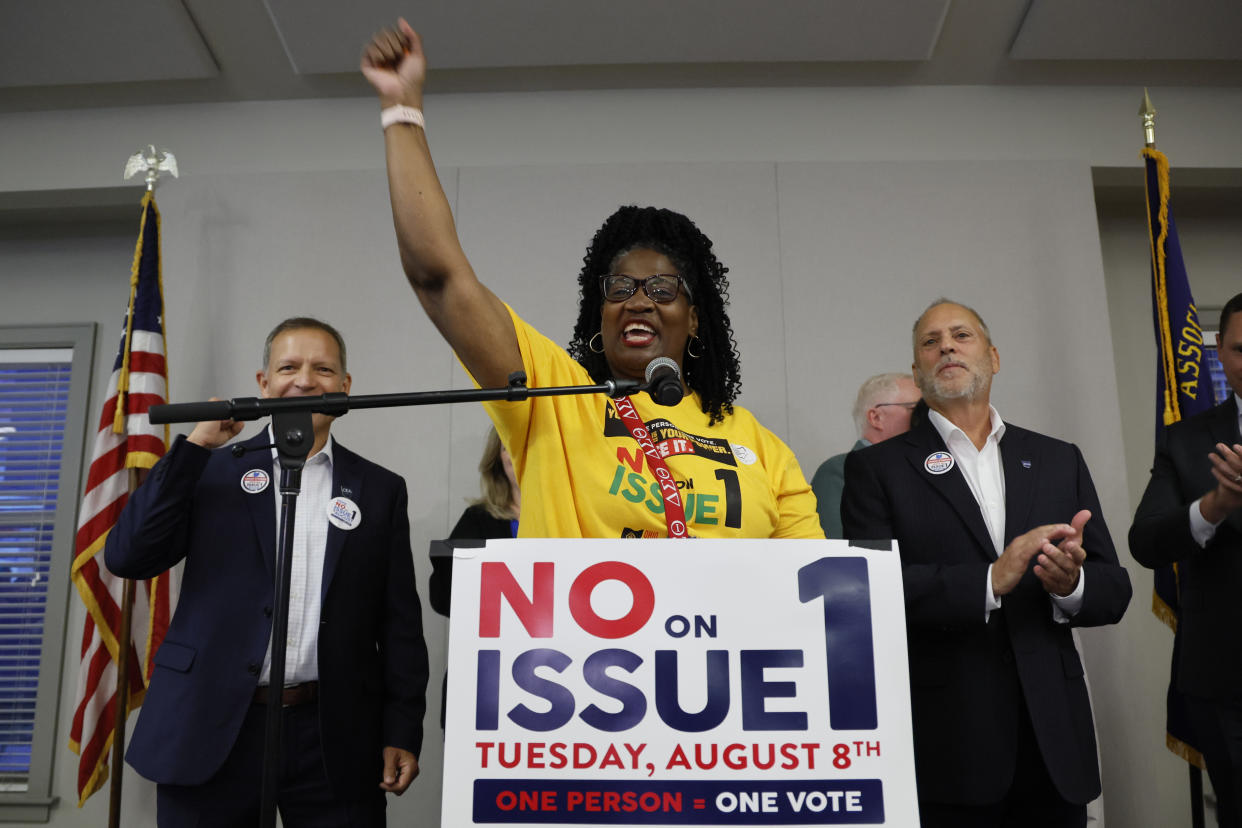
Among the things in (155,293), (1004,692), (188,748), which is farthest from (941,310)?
(155,293)

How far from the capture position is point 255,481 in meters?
2.19

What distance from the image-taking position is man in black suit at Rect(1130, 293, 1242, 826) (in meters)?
2.14

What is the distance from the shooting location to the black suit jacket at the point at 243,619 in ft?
6.42

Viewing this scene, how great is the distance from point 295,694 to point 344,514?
447 mm

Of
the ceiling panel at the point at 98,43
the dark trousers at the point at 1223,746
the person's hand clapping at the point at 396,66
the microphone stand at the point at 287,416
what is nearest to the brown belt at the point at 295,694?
the microphone stand at the point at 287,416

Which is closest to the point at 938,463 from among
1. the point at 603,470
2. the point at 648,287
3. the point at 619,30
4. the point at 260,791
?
the point at 648,287

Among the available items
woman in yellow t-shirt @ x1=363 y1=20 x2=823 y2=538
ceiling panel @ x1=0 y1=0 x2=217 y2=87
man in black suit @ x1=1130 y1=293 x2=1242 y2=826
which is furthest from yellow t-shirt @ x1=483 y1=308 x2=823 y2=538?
ceiling panel @ x1=0 y1=0 x2=217 y2=87

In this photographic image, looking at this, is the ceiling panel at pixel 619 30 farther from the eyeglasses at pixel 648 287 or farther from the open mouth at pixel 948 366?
the eyeglasses at pixel 648 287

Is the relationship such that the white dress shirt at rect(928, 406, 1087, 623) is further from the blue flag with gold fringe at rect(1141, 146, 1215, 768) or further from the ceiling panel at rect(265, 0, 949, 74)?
the ceiling panel at rect(265, 0, 949, 74)

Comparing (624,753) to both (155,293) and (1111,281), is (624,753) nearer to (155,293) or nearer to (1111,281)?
(155,293)

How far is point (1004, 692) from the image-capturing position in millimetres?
1938

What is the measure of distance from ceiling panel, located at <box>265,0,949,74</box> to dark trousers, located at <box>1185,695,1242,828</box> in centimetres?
272

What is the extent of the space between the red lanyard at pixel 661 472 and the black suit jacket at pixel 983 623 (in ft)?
2.23

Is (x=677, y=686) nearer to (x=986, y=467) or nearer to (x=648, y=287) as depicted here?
(x=648, y=287)
